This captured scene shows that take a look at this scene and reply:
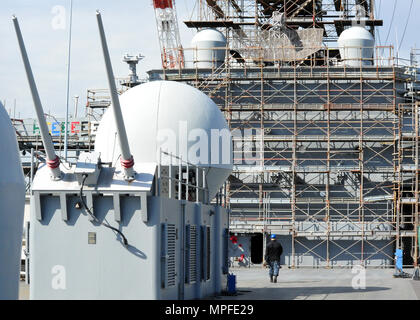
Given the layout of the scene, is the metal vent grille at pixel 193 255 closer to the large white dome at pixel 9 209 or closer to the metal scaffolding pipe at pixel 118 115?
the metal scaffolding pipe at pixel 118 115

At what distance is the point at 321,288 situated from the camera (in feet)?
74.9

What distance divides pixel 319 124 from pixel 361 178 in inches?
136

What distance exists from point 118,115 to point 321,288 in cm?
1076

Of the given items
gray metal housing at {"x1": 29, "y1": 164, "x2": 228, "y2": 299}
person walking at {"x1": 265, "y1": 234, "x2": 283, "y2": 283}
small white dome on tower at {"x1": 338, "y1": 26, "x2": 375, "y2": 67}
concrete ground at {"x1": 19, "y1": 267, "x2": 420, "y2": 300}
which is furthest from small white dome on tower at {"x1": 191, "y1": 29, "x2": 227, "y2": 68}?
gray metal housing at {"x1": 29, "y1": 164, "x2": 228, "y2": 299}

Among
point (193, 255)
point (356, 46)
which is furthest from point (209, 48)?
point (193, 255)

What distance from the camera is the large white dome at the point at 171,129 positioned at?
19.1 meters

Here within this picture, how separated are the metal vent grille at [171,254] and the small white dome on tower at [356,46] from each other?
25.3 metres

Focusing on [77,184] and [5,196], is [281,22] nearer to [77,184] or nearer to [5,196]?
[77,184]

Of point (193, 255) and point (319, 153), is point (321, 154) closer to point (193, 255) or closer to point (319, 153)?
point (319, 153)

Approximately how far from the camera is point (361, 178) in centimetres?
3709

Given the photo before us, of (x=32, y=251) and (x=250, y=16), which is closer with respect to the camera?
(x=32, y=251)

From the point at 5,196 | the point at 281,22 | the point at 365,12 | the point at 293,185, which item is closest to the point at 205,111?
the point at 5,196

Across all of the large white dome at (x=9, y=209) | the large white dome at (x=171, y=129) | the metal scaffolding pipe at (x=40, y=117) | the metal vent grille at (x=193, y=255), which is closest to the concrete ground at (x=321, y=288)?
the metal vent grille at (x=193, y=255)
